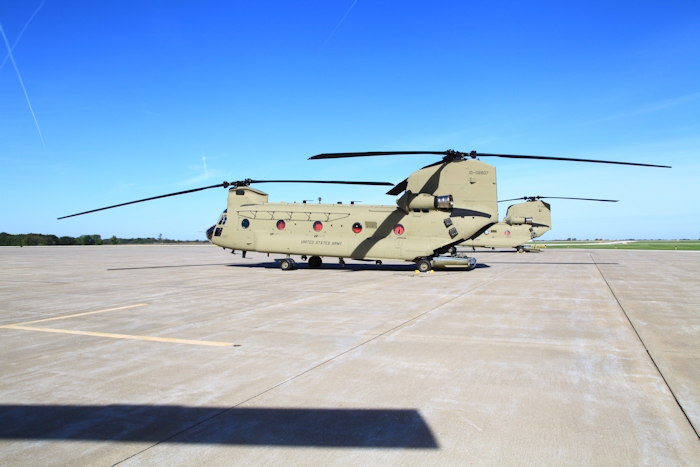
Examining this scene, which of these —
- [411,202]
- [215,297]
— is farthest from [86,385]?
[411,202]

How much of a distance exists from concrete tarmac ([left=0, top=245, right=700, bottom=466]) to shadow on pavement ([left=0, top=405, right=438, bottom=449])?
0.02 m

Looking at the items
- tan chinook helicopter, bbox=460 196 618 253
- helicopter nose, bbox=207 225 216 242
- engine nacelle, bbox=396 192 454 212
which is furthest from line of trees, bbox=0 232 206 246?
engine nacelle, bbox=396 192 454 212

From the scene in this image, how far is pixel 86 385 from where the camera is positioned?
444 centimetres

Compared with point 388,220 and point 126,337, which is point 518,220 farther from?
point 126,337

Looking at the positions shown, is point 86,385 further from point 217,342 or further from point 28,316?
point 28,316

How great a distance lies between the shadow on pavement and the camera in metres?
3.26

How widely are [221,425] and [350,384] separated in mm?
1410

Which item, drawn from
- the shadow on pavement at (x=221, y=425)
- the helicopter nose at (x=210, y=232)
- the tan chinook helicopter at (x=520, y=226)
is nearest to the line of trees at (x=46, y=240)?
the helicopter nose at (x=210, y=232)

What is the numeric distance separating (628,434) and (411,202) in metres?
→ 14.5

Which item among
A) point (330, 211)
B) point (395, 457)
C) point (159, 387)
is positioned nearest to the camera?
point (395, 457)

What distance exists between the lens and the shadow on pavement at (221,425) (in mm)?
3256

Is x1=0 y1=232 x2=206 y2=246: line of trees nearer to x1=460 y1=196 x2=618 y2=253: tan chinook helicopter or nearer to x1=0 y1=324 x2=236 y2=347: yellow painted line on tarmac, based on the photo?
x1=460 y1=196 x2=618 y2=253: tan chinook helicopter

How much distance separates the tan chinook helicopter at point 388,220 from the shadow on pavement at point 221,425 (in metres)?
13.0

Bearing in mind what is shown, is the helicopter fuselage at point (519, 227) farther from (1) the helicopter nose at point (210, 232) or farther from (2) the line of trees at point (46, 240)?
(2) the line of trees at point (46, 240)
